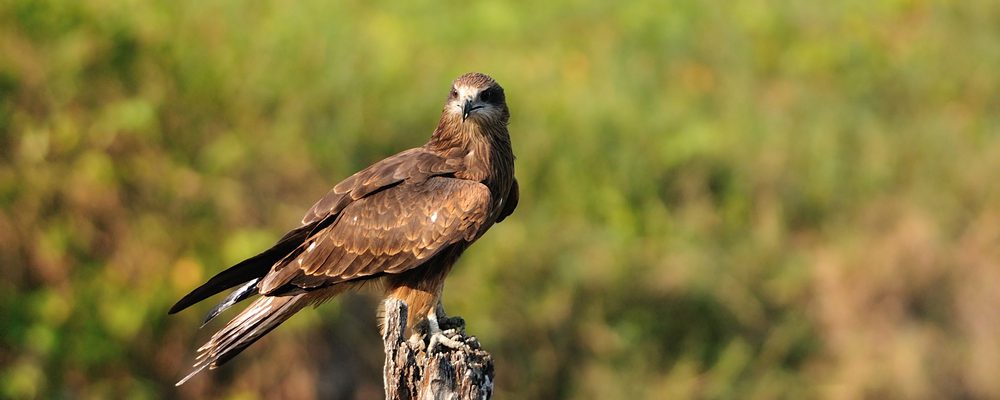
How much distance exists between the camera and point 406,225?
628 cm

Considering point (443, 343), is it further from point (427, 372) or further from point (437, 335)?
point (427, 372)

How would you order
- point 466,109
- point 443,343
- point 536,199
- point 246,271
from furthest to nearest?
point 536,199 < point 466,109 < point 246,271 < point 443,343

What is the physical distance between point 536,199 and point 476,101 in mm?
4421

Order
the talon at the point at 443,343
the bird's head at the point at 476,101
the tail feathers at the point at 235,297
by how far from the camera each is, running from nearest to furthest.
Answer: the talon at the point at 443,343
the tail feathers at the point at 235,297
the bird's head at the point at 476,101

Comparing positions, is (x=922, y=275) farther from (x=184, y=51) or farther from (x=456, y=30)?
(x=184, y=51)

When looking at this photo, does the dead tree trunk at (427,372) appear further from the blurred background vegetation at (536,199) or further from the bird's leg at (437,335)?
the blurred background vegetation at (536,199)

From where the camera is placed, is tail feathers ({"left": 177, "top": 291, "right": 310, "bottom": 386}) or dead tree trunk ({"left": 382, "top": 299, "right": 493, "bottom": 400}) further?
tail feathers ({"left": 177, "top": 291, "right": 310, "bottom": 386})

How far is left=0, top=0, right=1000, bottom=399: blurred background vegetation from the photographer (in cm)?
891

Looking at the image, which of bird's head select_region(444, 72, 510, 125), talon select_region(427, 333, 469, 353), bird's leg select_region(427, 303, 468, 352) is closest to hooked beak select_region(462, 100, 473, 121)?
bird's head select_region(444, 72, 510, 125)

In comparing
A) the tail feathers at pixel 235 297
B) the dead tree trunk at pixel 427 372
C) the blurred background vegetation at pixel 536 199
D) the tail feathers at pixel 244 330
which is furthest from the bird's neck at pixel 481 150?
the blurred background vegetation at pixel 536 199

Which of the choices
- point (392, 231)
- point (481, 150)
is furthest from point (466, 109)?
point (392, 231)

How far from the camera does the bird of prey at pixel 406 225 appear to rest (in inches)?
240

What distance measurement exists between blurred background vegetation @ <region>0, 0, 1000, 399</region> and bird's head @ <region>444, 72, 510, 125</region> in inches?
119

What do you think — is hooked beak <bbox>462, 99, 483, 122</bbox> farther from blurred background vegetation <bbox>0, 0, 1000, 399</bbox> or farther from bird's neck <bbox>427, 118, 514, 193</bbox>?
blurred background vegetation <bbox>0, 0, 1000, 399</bbox>
